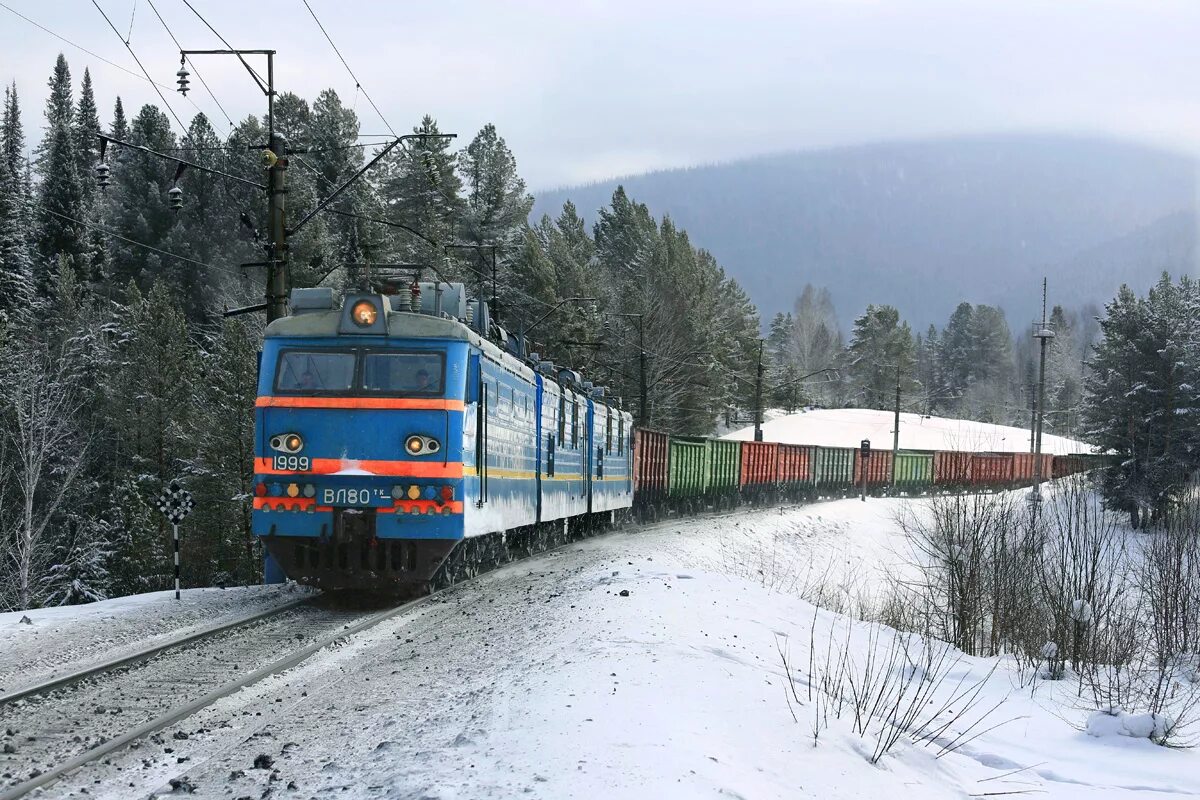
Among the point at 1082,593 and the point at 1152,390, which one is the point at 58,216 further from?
the point at 1082,593

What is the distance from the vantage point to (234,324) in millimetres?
38344

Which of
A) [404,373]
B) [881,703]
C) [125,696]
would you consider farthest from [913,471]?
[125,696]

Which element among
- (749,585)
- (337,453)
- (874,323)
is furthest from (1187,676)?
(874,323)

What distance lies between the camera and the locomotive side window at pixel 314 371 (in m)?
12.0

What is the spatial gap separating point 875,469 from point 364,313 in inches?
1852

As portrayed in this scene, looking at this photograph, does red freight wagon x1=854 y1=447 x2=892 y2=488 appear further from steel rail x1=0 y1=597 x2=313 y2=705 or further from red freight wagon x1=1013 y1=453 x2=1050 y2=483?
steel rail x1=0 y1=597 x2=313 y2=705

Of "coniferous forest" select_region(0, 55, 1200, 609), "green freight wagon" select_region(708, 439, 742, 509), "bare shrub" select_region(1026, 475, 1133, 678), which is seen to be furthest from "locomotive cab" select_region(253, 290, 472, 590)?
"green freight wagon" select_region(708, 439, 742, 509)

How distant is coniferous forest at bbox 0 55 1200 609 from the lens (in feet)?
128

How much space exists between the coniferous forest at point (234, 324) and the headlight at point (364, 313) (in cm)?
1537

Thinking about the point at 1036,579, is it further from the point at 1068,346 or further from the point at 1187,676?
the point at 1068,346

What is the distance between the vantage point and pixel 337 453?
11727 millimetres

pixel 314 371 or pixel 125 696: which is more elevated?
pixel 314 371

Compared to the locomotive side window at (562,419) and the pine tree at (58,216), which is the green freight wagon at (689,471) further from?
the pine tree at (58,216)

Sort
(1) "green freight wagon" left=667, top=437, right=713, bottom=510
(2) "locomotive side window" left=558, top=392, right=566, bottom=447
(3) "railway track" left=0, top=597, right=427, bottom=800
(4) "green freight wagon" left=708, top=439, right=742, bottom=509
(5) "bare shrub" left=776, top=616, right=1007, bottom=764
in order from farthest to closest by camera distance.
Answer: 1. (4) "green freight wagon" left=708, top=439, right=742, bottom=509
2. (1) "green freight wagon" left=667, top=437, right=713, bottom=510
3. (2) "locomotive side window" left=558, top=392, right=566, bottom=447
4. (5) "bare shrub" left=776, top=616, right=1007, bottom=764
5. (3) "railway track" left=0, top=597, right=427, bottom=800
